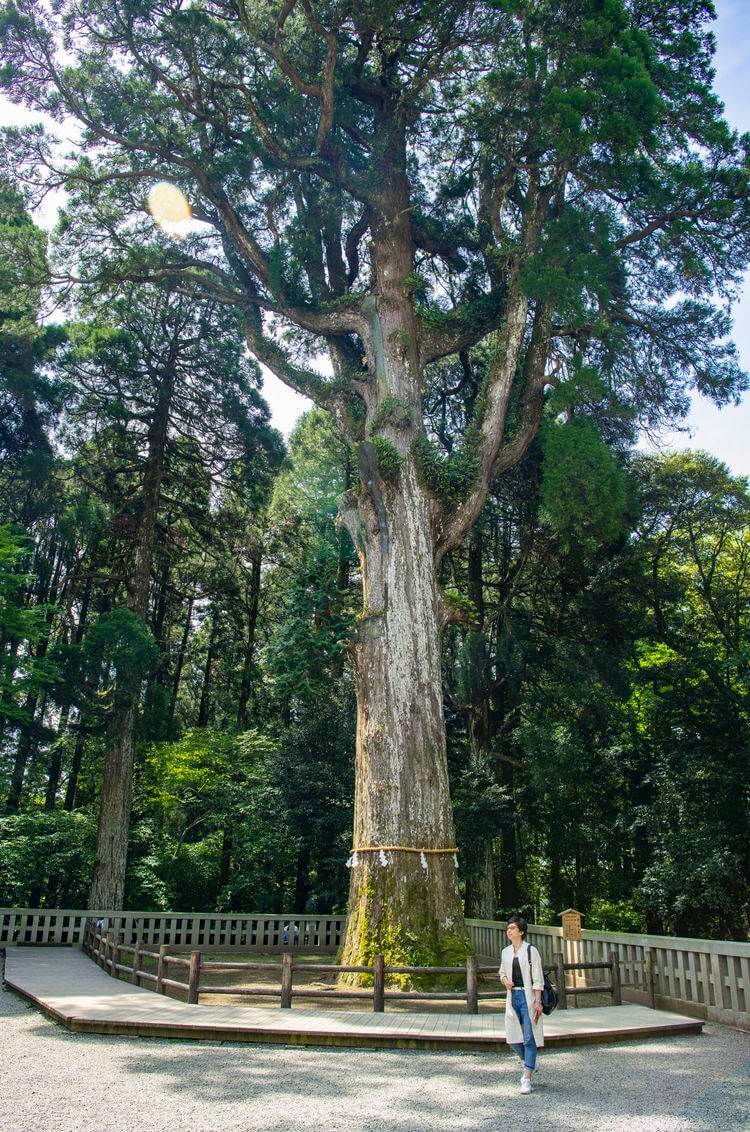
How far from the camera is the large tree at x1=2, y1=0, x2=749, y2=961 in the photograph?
472 inches

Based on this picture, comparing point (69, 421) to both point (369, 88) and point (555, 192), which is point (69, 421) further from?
point (555, 192)

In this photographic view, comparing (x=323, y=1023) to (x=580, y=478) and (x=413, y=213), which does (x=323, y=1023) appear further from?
(x=413, y=213)

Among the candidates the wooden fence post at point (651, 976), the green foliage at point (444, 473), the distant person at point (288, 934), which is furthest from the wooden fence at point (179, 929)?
the green foliage at point (444, 473)

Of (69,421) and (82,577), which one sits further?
(69,421)

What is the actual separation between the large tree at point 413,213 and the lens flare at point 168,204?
29 centimetres

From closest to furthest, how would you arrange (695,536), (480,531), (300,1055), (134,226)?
(300,1055) → (134,226) → (695,536) → (480,531)

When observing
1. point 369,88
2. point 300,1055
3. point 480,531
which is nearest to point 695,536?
point 480,531

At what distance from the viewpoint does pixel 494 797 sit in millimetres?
17062

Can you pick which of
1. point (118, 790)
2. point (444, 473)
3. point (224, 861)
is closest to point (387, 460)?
point (444, 473)

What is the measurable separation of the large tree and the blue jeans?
4240 millimetres

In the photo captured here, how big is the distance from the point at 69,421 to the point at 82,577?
172 inches

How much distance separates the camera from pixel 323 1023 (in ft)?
25.8

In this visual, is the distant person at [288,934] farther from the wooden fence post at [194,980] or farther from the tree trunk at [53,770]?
the wooden fence post at [194,980]

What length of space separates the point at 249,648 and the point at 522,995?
66.9ft
